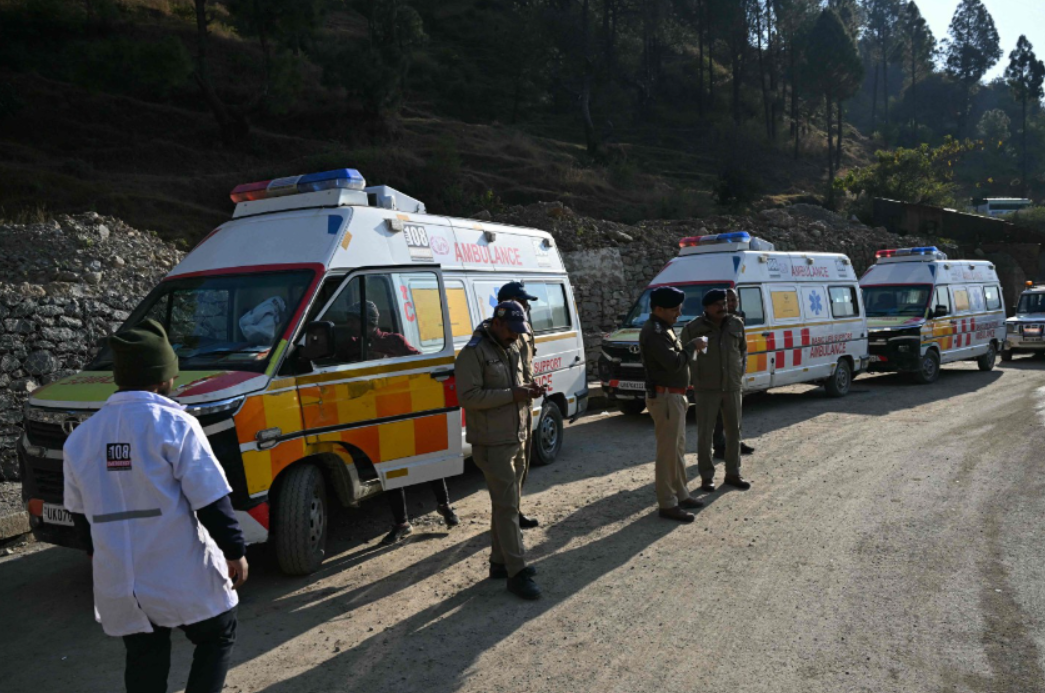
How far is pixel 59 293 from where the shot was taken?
10289 millimetres

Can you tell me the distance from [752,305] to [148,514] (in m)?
10.0


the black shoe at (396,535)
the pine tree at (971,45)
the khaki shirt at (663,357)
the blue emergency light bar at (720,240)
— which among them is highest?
the pine tree at (971,45)

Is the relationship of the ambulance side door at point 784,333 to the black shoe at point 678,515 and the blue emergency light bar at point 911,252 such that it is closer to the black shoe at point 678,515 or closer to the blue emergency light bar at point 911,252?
the blue emergency light bar at point 911,252

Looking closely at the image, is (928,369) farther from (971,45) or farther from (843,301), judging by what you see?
(971,45)

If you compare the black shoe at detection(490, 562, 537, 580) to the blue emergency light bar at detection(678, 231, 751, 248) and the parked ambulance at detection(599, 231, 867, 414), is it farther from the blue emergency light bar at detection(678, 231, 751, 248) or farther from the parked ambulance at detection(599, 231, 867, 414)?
the blue emergency light bar at detection(678, 231, 751, 248)

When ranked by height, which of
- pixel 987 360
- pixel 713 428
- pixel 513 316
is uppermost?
pixel 513 316

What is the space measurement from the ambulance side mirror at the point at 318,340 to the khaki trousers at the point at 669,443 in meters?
2.64

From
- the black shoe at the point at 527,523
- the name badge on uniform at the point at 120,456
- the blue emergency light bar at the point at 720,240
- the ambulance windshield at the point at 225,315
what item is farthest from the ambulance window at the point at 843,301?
the name badge on uniform at the point at 120,456

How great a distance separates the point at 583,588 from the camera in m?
5.04

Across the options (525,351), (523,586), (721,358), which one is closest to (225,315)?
(525,351)

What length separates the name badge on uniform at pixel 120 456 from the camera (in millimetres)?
2705

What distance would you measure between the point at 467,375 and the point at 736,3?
195ft

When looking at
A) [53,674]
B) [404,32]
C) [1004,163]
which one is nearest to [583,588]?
[53,674]

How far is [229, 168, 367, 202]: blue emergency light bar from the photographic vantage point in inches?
250
